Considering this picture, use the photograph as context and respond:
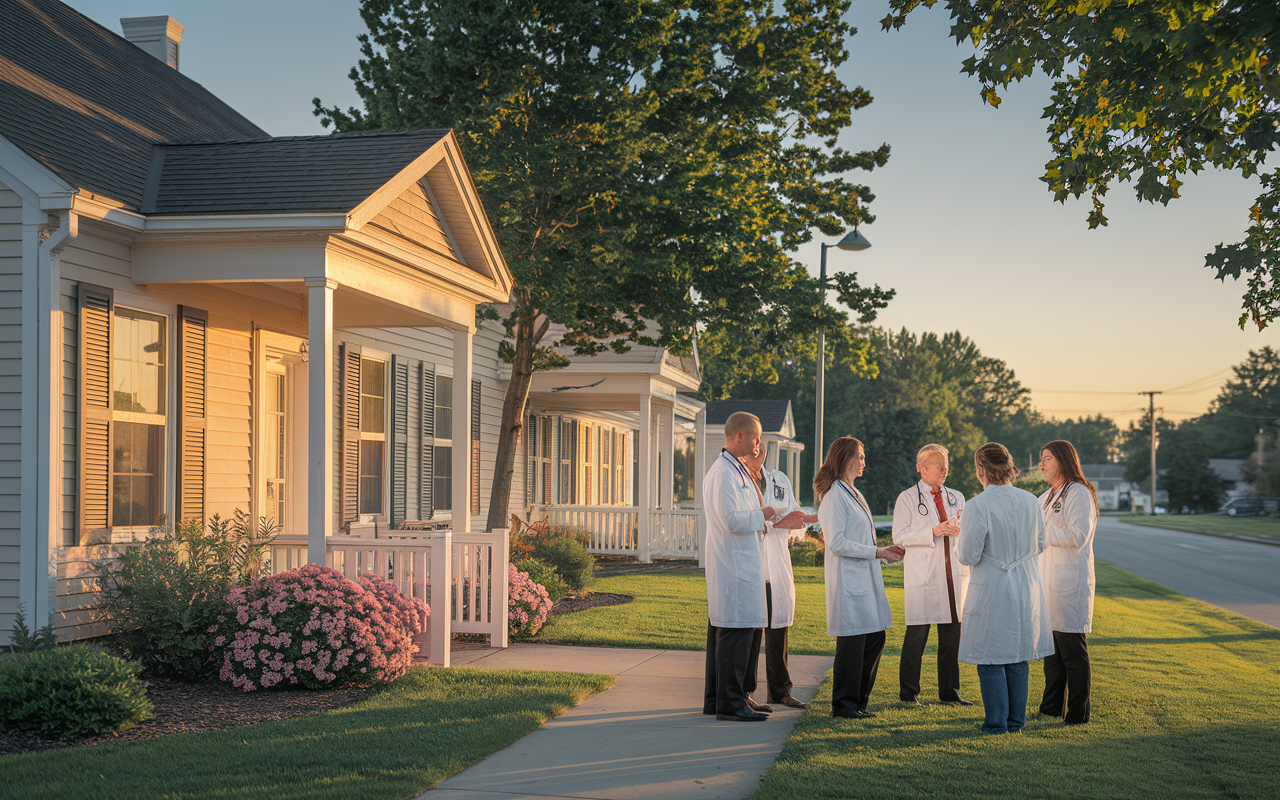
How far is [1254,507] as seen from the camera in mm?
73250

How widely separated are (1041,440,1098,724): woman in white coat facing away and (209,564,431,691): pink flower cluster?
15.5ft

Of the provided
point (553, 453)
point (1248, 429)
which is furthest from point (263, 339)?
point (1248, 429)

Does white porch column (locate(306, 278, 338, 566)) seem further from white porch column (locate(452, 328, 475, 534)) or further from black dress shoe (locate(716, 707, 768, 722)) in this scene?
black dress shoe (locate(716, 707, 768, 722))

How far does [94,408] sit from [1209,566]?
26.8 metres

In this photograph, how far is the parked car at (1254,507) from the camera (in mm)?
70938

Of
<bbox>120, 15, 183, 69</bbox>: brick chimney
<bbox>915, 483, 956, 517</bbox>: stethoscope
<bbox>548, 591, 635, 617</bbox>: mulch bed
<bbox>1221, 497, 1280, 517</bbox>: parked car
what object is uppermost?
<bbox>120, 15, 183, 69</bbox>: brick chimney

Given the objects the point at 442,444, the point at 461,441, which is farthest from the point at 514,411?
the point at 461,441

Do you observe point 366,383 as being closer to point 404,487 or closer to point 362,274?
point 404,487

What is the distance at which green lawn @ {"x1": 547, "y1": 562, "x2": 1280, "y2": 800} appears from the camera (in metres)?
5.71

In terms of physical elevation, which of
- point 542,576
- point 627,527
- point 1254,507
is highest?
point 542,576

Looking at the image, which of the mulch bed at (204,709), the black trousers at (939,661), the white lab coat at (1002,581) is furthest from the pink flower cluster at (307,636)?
the white lab coat at (1002,581)

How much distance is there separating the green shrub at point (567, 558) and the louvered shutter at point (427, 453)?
2.05 m

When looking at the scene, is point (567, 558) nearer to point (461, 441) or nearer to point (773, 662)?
point (461, 441)

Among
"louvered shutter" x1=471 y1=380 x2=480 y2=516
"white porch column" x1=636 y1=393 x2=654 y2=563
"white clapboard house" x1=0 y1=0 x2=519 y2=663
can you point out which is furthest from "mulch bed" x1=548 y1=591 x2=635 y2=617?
"white porch column" x1=636 y1=393 x2=654 y2=563
